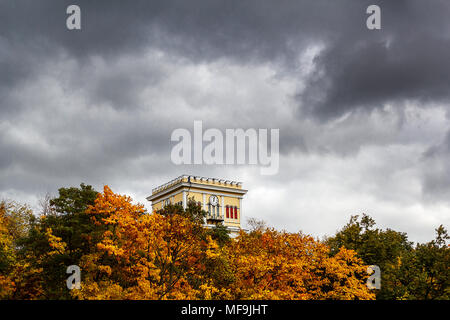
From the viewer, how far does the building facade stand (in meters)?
74.0

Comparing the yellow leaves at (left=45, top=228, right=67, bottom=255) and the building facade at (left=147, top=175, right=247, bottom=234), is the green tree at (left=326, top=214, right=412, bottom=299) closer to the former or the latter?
the yellow leaves at (left=45, top=228, right=67, bottom=255)

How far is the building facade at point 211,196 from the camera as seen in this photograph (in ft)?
243

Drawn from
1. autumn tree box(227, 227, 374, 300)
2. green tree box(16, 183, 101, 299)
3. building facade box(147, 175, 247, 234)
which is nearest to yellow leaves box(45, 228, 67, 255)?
green tree box(16, 183, 101, 299)

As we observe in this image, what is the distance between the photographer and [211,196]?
250 feet

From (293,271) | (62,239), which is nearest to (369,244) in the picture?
(293,271)

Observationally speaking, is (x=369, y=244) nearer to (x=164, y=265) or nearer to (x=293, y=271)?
(x=293, y=271)

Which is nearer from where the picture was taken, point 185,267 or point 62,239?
point 62,239

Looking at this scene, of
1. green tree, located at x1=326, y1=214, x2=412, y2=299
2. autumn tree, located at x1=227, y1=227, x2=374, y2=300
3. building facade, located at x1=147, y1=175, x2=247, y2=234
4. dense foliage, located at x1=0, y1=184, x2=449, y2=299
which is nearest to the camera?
dense foliage, located at x1=0, y1=184, x2=449, y2=299

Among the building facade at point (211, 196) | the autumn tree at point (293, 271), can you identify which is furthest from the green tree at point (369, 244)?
the building facade at point (211, 196)

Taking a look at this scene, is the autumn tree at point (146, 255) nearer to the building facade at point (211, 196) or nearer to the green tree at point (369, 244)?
the green tree at point (369, 244)

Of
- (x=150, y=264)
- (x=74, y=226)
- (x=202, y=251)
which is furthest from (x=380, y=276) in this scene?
(x=74, y=226)

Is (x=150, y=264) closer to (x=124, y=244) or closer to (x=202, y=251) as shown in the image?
(x=124, y=244)
